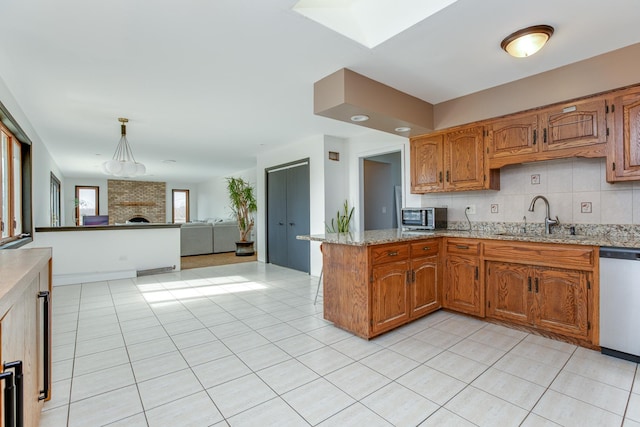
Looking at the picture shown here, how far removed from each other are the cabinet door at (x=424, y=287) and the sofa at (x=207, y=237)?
6177 mm

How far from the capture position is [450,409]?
174 cm

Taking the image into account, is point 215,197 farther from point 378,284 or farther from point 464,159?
point 378,284

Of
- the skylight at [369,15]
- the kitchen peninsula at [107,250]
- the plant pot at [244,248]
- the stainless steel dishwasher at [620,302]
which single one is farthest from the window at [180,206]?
the stainless steel dishwasher at [620,302]

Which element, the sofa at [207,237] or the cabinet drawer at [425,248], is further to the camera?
the sofa at [207,237]

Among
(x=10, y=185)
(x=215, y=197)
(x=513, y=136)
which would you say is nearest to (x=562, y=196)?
(x=513, y=136)

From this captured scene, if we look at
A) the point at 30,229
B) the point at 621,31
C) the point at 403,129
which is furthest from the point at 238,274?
the point at 621,31

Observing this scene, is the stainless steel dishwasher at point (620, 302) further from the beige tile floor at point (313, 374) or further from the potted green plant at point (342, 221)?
the potted green plant at point (342, 221)

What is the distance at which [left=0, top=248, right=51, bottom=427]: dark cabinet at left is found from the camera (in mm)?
852

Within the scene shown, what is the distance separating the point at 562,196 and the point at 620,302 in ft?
3.71

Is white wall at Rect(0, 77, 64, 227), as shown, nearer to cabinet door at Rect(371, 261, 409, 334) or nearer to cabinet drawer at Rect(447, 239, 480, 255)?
cabinet door at Rect(371, 261, 409, 334)

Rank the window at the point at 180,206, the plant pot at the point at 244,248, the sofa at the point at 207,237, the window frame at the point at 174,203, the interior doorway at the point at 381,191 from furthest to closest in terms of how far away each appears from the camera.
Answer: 1. the window at the point at 180,206
2. the window frame at the point at 174,203
3. the plant pot at the point at 244,248
4. the sofa at the point at 207,237
5. the interior doorway at the point at 381,191

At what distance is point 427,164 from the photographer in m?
3.83

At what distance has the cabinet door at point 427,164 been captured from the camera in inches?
146

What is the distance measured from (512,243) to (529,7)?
1.85m
